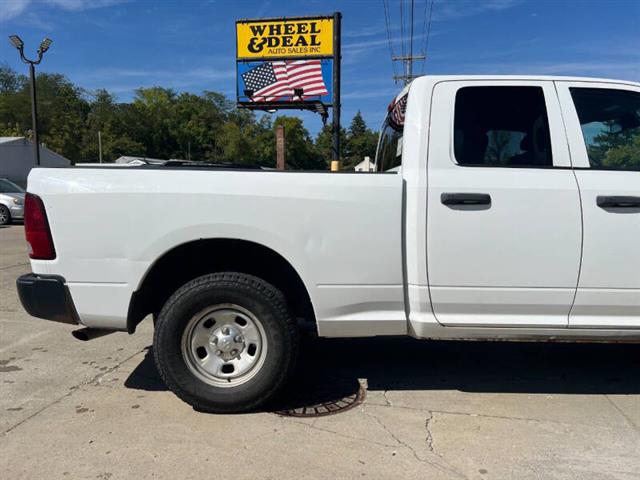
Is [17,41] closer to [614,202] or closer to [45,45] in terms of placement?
[45,45]

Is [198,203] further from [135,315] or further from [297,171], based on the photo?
[135,315]

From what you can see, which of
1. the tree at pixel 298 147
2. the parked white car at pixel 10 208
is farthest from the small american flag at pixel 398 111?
the tree at pixel 298 147

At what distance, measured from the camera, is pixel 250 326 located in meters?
3.37

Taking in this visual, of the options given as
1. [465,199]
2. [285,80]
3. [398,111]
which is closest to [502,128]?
[465,199]

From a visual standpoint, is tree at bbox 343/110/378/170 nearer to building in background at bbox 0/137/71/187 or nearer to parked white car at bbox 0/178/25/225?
building in background at bbox 0/137/71/187

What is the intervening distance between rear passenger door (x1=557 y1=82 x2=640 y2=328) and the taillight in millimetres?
3257

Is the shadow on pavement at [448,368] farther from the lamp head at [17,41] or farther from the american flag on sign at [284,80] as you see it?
the lamp head at [17,41]

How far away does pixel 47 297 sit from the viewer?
10.7 ft

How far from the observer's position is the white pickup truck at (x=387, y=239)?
3.18 m

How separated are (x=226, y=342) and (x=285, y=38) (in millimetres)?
14690

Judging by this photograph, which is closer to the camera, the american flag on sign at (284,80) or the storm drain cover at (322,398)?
the storm drain cover at (322,398)

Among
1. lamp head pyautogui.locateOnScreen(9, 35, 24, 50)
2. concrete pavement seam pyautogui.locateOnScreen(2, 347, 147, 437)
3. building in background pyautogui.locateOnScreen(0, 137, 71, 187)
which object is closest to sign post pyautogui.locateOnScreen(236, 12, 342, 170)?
lamp head pyautogui.locateOnScreen(9, 35, 24, 50)

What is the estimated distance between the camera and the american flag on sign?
16031mm

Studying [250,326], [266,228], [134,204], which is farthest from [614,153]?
[134,204]
